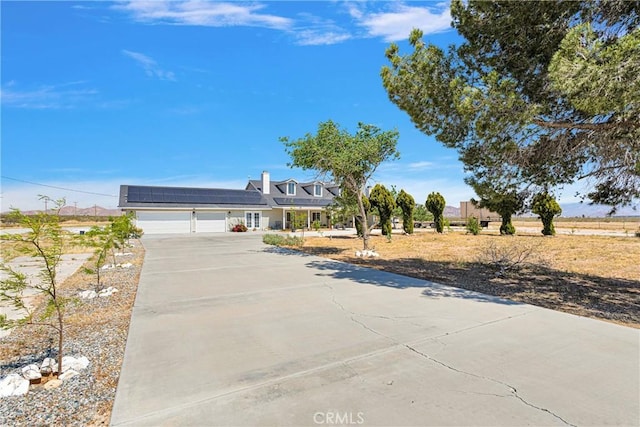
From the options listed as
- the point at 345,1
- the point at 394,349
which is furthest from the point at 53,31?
the point at 394,349

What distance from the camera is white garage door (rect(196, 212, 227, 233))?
2869 centimetres

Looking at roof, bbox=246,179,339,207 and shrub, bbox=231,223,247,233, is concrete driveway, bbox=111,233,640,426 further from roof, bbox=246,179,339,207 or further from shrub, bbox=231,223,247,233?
roof, bbox=246,179,339,207

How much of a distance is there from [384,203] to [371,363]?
1950 cm

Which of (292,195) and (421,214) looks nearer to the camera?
(421,214)

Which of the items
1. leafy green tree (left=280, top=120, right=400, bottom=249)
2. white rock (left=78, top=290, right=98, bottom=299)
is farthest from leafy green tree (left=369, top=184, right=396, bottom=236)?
white rock (left=78, top=290, right=98, bottom=299)

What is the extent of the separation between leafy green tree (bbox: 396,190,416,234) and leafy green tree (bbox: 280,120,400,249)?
438 inches

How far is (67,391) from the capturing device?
2.97m

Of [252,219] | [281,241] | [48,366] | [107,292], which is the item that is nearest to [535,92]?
[48,366]

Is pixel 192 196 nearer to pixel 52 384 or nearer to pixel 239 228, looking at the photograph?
pixel 239 228

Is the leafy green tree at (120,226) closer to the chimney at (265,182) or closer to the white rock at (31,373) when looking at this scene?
the white rock at (31,373)

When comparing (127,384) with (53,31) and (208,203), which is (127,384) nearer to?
(53,31)

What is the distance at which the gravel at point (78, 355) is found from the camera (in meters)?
2.59

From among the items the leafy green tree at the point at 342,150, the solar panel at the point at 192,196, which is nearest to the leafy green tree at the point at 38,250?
the leafy green tree at the point at 342,150

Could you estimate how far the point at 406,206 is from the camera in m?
23.7
